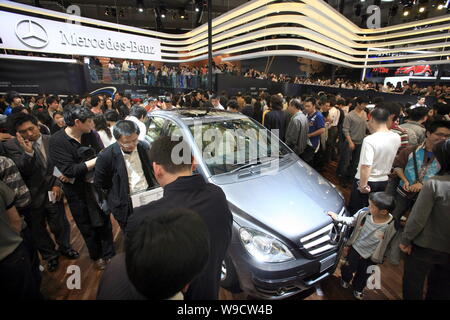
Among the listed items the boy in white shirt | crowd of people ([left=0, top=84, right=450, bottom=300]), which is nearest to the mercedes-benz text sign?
crowd of people ([left=0, top=84, right=450, bottom=300])

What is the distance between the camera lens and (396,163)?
2.49 meters

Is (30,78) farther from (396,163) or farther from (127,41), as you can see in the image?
(396,163)

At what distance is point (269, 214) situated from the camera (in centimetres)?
190

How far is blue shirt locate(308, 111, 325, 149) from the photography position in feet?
14.1

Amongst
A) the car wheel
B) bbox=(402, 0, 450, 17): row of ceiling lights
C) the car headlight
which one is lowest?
the car wheel

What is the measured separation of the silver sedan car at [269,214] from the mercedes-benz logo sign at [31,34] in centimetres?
938

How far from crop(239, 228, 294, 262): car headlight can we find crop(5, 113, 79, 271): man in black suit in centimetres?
219

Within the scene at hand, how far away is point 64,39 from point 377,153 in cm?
1202

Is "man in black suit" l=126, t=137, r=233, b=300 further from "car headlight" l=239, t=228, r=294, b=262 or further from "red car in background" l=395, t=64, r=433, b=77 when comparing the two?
"red car in background" l=395, t=64, r=433, b=77

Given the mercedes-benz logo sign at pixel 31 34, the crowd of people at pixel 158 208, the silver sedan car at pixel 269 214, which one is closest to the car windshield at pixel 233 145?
the silver sedan car at pixel 269 214

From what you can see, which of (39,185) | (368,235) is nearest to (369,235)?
(368,235)

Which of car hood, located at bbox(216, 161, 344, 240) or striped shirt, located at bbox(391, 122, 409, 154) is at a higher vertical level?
striped shirt, located at bbox(391, 122, 409, 154)

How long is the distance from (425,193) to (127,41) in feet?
46.1

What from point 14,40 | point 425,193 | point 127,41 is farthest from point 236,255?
point 127,41
